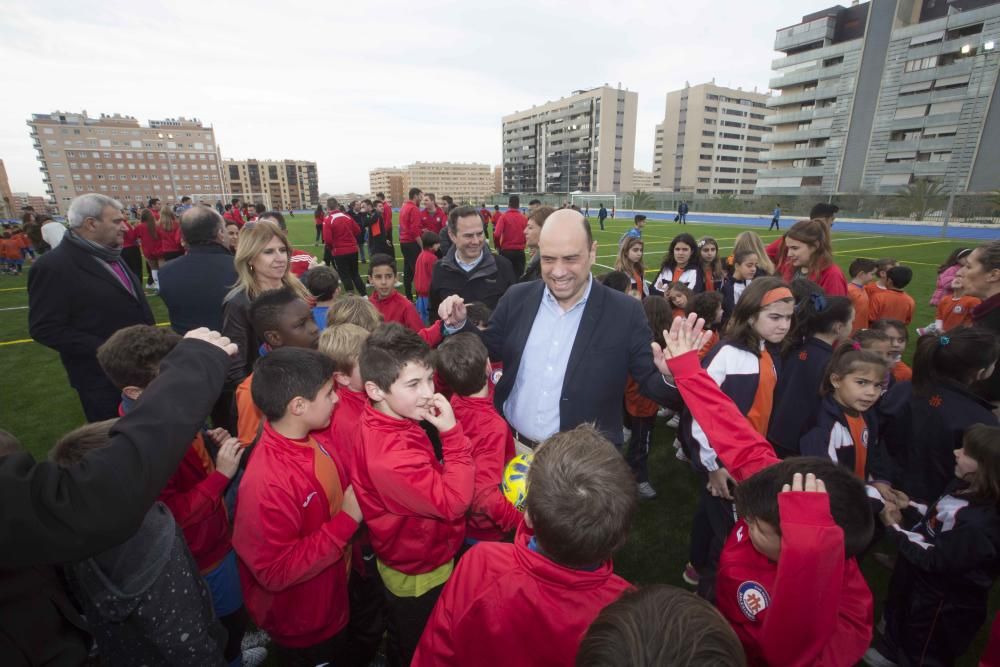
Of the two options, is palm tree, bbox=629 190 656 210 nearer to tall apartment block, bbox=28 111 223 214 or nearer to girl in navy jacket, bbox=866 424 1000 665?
girl in navy jacket, bbox=866 424 1000 665

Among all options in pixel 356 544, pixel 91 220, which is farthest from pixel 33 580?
pixel 91 220

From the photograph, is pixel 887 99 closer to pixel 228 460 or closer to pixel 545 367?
pixel 545 367

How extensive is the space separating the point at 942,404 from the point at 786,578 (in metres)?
2.24

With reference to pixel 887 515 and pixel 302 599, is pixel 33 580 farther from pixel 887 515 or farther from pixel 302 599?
pixel 887 515

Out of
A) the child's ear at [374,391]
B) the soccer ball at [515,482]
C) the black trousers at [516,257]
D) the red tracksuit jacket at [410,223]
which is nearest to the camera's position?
the child's ear at [374,391]

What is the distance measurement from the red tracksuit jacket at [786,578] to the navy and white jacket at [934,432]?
1.61 metres

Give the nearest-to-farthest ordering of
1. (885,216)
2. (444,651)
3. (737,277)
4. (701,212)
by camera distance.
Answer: (444,651) → (737,277) → (885,216) → (701,212)

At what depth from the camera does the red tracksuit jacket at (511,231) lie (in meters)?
10.3

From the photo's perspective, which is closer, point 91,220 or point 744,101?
point 91,220

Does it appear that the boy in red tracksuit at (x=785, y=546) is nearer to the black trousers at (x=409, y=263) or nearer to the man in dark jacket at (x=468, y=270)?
the man in dark jacket at (x=468, y=270)

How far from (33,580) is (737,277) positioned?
6.23 metres

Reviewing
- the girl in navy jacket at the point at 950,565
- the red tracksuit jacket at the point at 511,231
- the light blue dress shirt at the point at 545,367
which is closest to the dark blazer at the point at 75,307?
the light blue dress shirt at the point at 545,367

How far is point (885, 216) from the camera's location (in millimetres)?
33531

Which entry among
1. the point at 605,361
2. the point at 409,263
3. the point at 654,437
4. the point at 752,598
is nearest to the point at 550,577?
the point at 752,598
